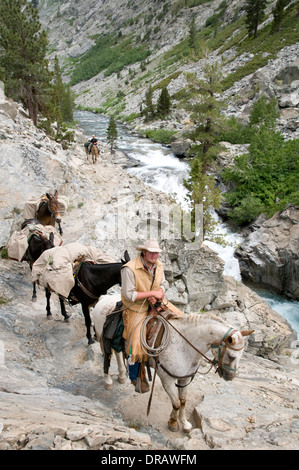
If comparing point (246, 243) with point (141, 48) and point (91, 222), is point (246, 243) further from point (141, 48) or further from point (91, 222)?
point (141, 48)

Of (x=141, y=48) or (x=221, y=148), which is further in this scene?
(x=141, y=48)

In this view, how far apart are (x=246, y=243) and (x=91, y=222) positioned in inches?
411

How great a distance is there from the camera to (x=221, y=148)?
23203 mm

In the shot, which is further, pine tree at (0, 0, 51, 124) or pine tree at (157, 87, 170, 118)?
pine tree at (157, 87, 170, 118)

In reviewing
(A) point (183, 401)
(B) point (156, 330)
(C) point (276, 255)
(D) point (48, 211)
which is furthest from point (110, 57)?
(A) point (183, 401)

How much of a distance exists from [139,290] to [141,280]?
0.62 feet

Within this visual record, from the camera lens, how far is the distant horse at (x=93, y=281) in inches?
232

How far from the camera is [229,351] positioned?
3.96 metres

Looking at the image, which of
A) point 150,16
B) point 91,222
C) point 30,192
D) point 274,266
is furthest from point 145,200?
point 150,16

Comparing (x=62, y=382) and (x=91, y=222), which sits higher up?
Result: (x=91, y=222)

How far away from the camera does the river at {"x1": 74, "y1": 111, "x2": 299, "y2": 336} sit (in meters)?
15.5

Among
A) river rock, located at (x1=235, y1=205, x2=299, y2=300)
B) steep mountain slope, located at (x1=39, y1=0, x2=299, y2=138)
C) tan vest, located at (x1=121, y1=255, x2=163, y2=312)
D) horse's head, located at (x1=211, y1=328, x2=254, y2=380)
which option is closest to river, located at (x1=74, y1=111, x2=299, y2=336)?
river rock, located at (x1=235, y1=205, x2=299, y2=300)

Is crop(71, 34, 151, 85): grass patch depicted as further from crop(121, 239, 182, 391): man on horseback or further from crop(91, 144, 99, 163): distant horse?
crop(121, 239, 182, 391): man on horseback

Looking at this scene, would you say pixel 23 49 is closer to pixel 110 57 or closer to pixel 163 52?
pixel 163 52
